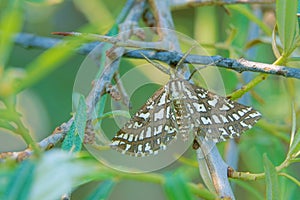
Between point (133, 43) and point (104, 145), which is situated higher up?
point (133, 43)

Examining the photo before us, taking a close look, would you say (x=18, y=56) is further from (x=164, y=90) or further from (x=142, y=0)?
(x=164, y=90)

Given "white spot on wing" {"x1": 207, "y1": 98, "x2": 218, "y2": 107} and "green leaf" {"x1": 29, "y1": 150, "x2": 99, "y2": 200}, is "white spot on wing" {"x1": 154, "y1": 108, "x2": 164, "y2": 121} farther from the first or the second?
"green leaf" {"x1": 29, "y1": 150, "x2": 99, "y2": 200}

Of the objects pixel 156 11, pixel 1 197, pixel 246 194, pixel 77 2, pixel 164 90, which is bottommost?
pixel 246 194

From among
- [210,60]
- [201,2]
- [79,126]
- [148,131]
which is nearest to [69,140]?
[79,126]

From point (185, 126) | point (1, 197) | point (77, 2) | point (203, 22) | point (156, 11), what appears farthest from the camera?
point (77, 2)

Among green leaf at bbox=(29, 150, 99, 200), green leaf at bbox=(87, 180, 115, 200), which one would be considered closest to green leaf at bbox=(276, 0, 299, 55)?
green leaf at bbox=(87, 180, 115, 200)

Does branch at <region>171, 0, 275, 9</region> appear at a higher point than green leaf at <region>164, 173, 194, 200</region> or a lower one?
higher

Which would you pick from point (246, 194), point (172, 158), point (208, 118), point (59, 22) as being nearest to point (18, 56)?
point (59, 22)
